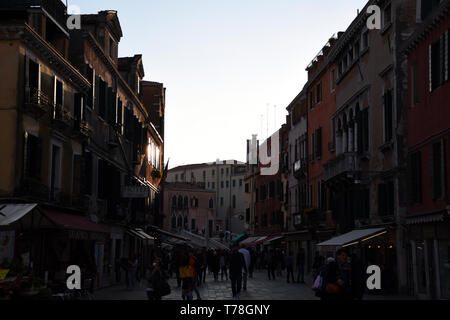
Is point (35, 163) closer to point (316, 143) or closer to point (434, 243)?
point (434, 243)

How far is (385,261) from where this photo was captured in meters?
28.1

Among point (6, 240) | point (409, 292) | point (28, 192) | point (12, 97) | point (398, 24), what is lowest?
point (409, 292)

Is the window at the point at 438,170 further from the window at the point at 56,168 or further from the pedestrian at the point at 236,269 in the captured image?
the window at the point at 56,168

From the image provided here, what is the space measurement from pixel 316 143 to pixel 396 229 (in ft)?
55.3

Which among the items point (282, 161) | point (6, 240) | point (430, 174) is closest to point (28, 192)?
point (6, 240)

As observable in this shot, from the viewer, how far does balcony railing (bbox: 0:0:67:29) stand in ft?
78.0

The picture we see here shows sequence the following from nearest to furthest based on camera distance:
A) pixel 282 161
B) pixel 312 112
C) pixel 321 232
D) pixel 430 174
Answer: pixel 430 174, pixel 321 232, pixel 312 112, pixel 282 161

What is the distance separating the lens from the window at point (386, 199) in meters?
27.4

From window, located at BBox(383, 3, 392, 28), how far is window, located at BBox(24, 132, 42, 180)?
45.6ft

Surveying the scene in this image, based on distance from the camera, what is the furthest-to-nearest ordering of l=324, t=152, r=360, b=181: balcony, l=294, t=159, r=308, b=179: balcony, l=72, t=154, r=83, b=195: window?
l=294, t=159, r=308, b=179: balcony < l=324, t=152, r=360, b=181: balcony < l=72, t=154, r=83, b=195: window

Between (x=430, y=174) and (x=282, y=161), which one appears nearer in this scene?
(x=430, y=174)

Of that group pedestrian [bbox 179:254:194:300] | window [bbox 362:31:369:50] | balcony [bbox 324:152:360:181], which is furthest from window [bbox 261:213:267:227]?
pedestrian [bbox 179:254:194:300]

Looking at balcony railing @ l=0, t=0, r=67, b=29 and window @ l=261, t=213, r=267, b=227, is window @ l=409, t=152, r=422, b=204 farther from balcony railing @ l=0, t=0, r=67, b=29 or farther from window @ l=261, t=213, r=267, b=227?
window @ l=261, t=213, r=267, b=227

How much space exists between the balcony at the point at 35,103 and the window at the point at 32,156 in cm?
71
